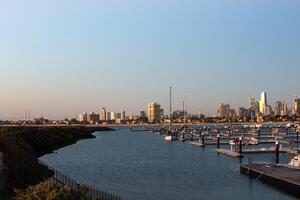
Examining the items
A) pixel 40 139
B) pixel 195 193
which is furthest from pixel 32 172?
pixel 40 139

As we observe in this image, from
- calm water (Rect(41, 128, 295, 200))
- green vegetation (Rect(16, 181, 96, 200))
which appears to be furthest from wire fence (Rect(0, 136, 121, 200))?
green vegetation (Rect(16, 181, 96, 200))

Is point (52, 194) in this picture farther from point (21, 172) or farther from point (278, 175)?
point (278, 175)

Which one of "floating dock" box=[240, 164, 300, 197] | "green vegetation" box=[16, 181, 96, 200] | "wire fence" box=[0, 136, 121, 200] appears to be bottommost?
"floating dock" box=[240, 164, 300, 197]

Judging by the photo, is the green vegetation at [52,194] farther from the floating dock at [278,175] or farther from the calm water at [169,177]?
the floating dock at [278,175]

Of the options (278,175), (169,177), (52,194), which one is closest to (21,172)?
(169,177)

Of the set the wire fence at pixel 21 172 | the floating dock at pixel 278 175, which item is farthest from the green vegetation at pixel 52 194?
the floating dock at pixel 278 175

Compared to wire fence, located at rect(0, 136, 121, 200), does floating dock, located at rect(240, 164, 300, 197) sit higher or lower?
lower

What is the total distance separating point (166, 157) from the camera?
94000mm

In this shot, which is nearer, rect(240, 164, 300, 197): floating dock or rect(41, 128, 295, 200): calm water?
rect(240, 164, 300, 197): floating dock

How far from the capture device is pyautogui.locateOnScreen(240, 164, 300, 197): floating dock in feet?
160

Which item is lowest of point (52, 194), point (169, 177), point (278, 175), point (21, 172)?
point (169, 177)

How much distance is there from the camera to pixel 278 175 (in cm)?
5428

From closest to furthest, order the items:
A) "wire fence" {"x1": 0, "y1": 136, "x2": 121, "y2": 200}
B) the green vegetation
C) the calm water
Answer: the green vegetation → "wire fence" {"x1": 0, "y1": 136, "x2": 121, "y2": 200} → the calm water

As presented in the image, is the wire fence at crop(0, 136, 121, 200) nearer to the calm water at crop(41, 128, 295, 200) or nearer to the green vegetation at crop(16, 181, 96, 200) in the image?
the calm water at crop(41, 128, 295, 200)
